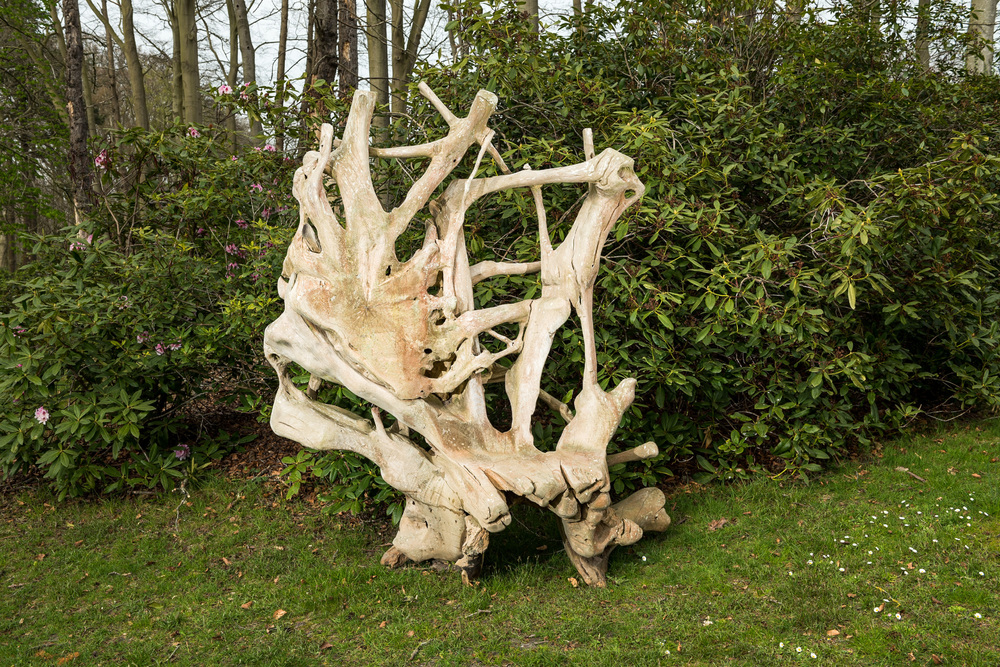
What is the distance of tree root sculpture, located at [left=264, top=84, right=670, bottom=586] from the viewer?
12.9 ft

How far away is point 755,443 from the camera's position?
18.3ft

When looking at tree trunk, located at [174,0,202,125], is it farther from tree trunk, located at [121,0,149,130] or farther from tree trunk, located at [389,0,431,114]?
tree trunk, located at [389,0,431,114]

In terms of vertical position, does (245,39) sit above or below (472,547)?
above

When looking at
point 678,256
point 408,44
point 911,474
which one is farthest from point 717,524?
point 408,44

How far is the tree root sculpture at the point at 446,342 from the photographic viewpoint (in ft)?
12.9

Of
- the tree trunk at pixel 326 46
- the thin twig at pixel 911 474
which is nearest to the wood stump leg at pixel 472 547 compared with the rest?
the thin twig at pixel 911 474

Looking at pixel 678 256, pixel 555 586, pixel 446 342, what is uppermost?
pixel 678 256

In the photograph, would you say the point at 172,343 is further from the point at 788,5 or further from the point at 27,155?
the point at 27,155

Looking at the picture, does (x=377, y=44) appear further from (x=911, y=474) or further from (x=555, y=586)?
(x=911, y=474)

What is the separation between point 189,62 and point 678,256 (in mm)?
9509

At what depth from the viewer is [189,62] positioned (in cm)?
1142

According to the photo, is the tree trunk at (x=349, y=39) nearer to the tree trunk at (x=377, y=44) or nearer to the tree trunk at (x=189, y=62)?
the tree trunk at (x=377, y=44)

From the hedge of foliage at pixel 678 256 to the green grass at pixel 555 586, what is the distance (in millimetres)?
445

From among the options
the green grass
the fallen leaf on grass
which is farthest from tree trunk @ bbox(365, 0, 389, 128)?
the fallen leaf on grass
